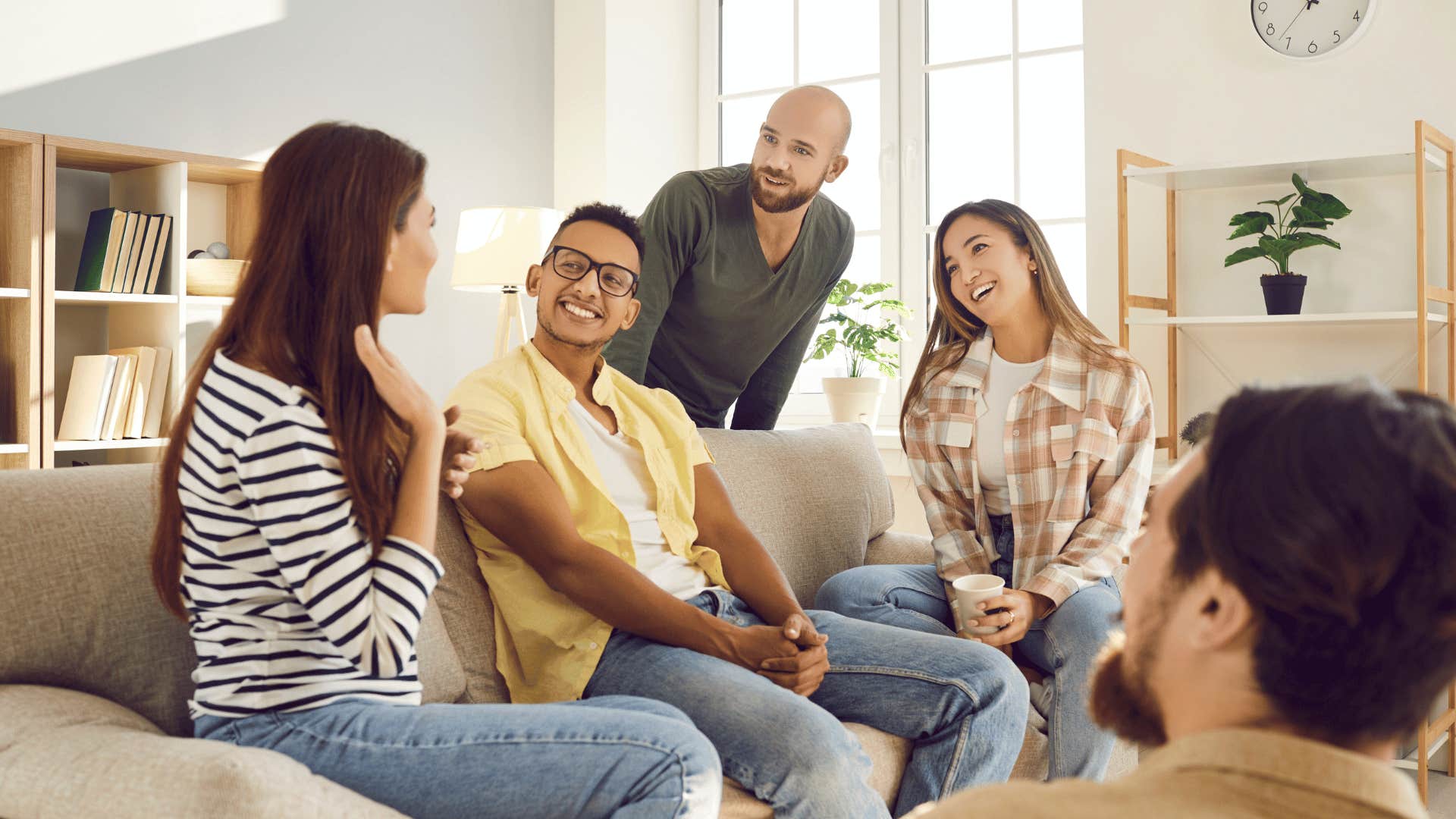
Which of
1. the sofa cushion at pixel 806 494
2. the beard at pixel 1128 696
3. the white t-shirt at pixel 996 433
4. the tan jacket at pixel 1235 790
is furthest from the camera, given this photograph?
the sofa cushion at pixel 806 494

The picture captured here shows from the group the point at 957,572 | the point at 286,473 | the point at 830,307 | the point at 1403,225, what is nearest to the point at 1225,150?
the point at 1403,225

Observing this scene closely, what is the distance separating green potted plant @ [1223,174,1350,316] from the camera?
3074 millimetres

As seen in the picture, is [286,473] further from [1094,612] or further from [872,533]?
[872,533]

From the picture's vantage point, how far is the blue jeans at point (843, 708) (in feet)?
5.05

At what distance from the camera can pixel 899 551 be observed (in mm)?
2654

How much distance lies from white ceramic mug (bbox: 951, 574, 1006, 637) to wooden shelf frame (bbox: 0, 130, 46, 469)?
2345mm

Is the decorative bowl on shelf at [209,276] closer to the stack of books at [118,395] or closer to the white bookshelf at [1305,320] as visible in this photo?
the stack of books at [118,395]

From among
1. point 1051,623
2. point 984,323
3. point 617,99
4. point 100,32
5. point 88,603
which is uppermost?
point 617,99

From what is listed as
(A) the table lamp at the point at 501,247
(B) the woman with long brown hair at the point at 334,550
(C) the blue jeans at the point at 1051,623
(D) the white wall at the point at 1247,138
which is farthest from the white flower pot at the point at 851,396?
(B) the woman with long brown hair at the point at 334,550

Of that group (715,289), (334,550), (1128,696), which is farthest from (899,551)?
(1128,696)

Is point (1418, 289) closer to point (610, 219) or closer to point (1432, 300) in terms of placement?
point (1432, 300)

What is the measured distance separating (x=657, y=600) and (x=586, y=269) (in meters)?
0.57

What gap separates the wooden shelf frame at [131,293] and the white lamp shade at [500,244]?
2.15ft

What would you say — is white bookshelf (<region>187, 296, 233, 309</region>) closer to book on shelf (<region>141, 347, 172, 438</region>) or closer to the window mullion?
book on shelf (<region>141, 347, 172, 438</region>)
